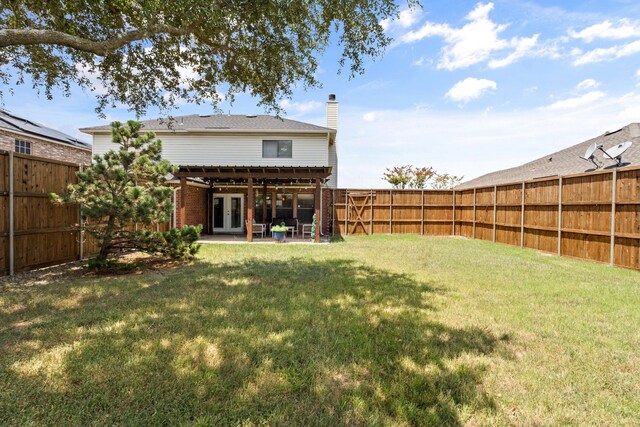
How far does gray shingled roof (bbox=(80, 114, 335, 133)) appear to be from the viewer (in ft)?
49.1

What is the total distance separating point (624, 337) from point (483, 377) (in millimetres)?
2250

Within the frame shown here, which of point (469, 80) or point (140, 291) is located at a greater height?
point (469, 80)

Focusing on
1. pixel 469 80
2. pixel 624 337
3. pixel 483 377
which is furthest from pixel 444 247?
pixel 483 377

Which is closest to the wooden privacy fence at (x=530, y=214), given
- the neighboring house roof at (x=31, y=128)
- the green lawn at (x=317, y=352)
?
the green lawn at (x=317, y=352)

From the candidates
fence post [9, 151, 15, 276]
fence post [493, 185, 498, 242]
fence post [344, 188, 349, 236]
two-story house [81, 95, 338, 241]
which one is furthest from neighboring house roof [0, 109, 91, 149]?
fence post [493, 185, 498, 242]

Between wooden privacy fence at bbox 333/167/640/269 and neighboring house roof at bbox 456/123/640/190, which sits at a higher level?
neighboring house roof at bbox 456/123/640/190

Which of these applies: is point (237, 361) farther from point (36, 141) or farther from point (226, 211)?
point (36, 141)

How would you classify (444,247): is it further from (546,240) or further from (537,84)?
(537,84)

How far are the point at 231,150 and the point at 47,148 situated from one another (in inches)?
437

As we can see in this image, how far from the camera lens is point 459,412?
2.24m

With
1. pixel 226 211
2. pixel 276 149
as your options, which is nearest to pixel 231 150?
pixel 276 149

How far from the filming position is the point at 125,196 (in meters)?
6.59

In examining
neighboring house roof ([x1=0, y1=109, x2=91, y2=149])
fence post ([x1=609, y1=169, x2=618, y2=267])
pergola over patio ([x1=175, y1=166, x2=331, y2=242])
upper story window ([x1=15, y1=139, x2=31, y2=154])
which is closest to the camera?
fence post ([x1=609, y1=169, x2=618, y2=267])

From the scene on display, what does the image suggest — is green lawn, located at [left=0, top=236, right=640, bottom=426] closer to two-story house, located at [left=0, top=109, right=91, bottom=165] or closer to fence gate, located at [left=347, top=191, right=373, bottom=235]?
fence gate, located at [left=347, top=191, right=373, bottom=235]
